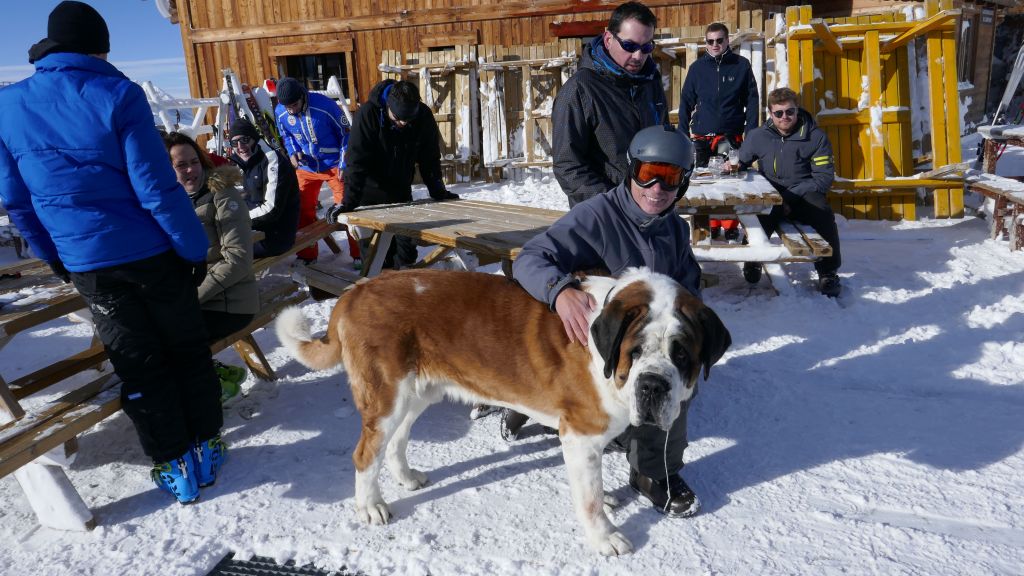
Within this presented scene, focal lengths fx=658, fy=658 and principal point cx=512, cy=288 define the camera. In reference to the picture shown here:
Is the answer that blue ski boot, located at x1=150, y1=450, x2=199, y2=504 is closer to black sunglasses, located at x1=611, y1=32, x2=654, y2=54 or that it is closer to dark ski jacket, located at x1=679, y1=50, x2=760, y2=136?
black sunglasses, located at x1=611, y1=32, x2=654, y2=54

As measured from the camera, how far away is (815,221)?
579cm

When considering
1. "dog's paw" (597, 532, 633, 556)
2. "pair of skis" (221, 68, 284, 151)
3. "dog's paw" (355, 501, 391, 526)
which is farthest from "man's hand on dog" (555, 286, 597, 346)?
"pair of skis" (221, 68, 284, 151)

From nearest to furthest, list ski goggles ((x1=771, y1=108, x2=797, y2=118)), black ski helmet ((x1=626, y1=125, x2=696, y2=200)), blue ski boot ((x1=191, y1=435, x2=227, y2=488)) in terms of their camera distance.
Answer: black ski helmet ((x1=626, y1=125, x2=696, y2=200)), blue ski boot ((x1=191, y1=435, x2=227, y2=488)), ski goggles ((x1=771, y1=108, x2=797, y2=118))

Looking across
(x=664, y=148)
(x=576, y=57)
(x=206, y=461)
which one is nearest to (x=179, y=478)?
(x=206, y=461)

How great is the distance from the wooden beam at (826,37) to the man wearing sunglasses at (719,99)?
1.11 metres

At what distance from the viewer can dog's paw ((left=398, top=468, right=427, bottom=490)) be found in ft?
10.3

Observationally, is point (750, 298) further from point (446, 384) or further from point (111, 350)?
point (111, 350)

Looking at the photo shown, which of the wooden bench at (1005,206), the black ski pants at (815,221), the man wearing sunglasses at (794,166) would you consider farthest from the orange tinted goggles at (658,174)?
the wooden bench at (1005,206)

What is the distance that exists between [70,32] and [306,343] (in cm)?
159

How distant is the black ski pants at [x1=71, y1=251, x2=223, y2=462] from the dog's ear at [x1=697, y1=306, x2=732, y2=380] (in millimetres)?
2375

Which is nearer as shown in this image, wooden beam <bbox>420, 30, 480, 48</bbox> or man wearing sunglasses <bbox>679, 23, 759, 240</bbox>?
man wearing sunglasses <bbox>679, 23, 759, 240</bbox>

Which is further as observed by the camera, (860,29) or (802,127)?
(860,29)

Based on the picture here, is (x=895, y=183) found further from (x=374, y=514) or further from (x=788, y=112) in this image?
(x=374, y=514)

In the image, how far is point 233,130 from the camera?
19.2ft
